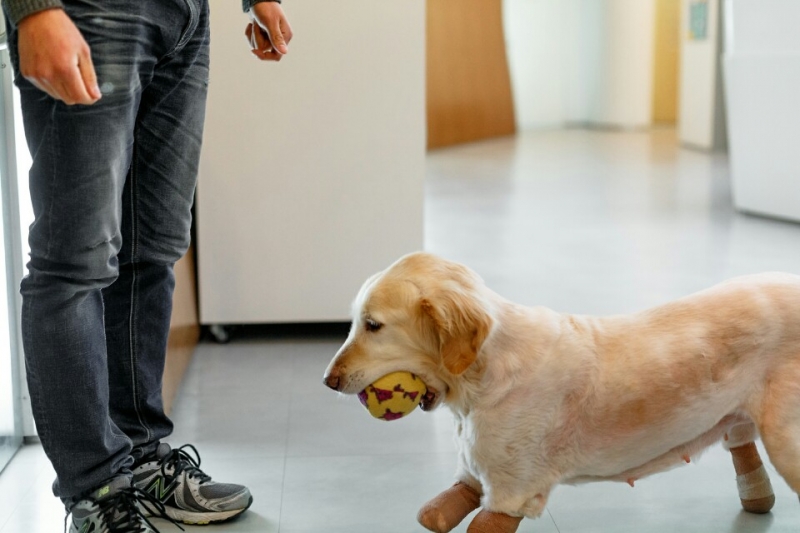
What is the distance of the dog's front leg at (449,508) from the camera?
1531 millimetres

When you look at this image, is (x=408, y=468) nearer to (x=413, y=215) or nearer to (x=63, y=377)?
(x=63, y=377)

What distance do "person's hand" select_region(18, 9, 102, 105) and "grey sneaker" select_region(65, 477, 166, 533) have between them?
621 mm

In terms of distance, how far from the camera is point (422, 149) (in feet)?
8.79

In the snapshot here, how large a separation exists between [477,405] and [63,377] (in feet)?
2.01

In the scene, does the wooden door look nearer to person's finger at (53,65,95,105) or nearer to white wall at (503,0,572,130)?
white wall at (503,0,572,130)

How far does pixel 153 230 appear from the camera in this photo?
160cm

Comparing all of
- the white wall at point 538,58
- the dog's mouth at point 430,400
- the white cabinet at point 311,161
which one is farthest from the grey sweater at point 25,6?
the white wall at point 538,58

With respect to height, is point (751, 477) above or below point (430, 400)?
below

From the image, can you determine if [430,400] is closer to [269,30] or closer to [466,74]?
[269,30]

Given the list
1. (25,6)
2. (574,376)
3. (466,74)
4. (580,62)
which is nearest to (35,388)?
(25,6)

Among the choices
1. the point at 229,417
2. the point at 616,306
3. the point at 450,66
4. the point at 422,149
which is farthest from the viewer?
the point at 450,66

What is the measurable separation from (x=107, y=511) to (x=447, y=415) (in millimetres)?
946

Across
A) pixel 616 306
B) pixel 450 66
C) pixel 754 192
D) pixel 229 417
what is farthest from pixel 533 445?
pixel 450 66

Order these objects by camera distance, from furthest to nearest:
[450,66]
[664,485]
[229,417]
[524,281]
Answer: [450,66] < [524,281] < [229,417] < [664,485]
